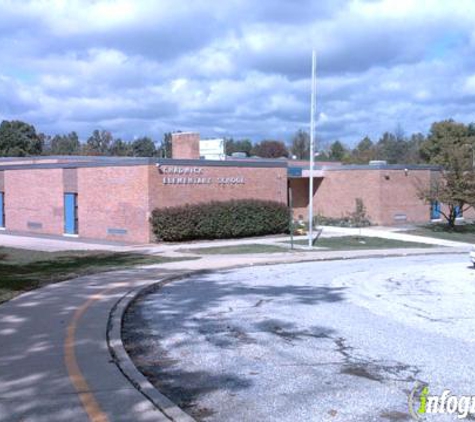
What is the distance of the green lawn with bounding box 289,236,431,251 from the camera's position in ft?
98.8

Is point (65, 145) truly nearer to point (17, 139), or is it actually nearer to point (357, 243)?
point (17, 139)

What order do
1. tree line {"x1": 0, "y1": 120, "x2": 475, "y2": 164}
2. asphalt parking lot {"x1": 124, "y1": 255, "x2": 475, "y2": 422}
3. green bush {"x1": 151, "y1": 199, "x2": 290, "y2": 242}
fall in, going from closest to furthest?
asphalt parking lot {"x1": 124, "y1": 255, "x2": 475, "y2": 422}
green bush {"x1": 151, "y1": 199, "x2": 290, "y2": 242}
tree line {"x1": 0, "y1": 120, "x2": 475, "y2": 164}

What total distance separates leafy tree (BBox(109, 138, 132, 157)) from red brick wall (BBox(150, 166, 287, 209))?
76.0 metres

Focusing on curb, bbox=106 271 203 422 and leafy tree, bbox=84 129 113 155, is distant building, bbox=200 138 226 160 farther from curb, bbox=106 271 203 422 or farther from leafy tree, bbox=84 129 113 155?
leafy tree, bbox=84 129 113 155

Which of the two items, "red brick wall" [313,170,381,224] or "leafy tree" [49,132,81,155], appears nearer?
"red brick wall" [313,170,381,224]

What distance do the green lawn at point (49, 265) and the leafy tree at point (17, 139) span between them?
75.1 metres

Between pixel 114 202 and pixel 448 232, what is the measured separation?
18942mm

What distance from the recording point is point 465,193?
121ft

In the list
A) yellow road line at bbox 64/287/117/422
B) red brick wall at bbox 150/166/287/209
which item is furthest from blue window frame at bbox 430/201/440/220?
yellow road line at bbox 64/287/117/422

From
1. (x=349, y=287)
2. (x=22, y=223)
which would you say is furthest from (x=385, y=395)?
(x=22, y=223)

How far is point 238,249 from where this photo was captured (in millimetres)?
27328

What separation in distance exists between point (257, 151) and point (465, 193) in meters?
77.8

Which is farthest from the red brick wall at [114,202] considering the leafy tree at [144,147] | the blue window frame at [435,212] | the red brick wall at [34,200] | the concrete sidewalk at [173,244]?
the leafy tree at [144,147]

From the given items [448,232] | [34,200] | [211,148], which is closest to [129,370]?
[34,200]
